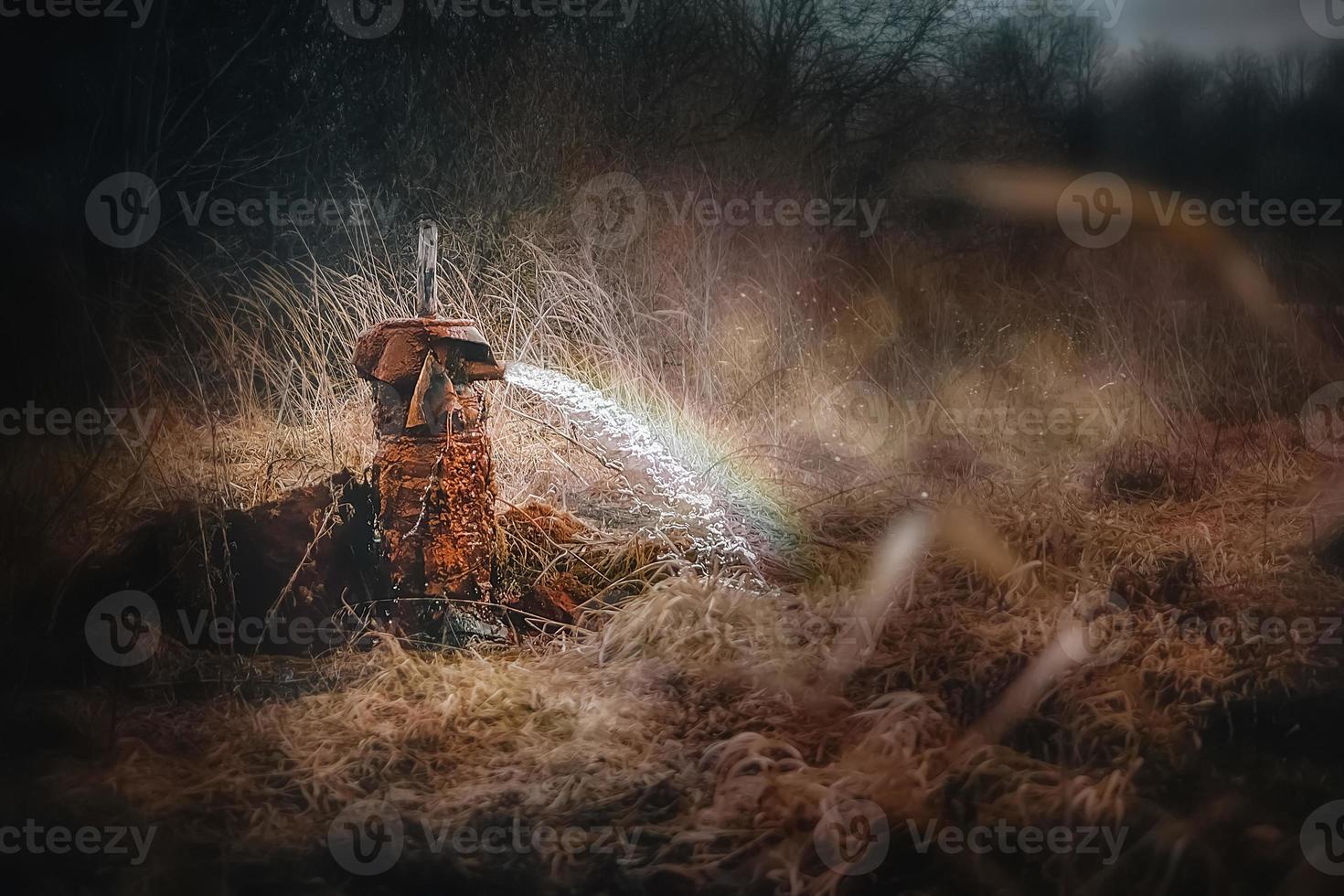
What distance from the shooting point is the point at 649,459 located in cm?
318

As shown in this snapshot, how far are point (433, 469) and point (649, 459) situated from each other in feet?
2.48

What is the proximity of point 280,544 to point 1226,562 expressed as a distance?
2329 mm

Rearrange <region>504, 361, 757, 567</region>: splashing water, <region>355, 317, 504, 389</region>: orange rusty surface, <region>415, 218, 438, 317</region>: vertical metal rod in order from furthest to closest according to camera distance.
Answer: <region>504, 361, 757, 567</region>: splashing water → <region>415, 218, 438, 317</region>: vertical metal rod → <region>355, 317, 504, 389</region>: orange rusty surface

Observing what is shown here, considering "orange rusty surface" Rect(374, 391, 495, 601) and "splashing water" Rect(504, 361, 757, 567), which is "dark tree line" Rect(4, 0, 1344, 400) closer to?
"splashing water" Rect(504, 361, 757, 567)

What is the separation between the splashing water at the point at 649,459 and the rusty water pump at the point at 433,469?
55 cm

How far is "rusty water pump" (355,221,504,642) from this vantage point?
256cm

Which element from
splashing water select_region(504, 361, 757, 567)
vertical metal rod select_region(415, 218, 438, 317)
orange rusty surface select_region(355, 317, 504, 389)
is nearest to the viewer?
orange rusty surface select_region(355, 317, 504, 389)

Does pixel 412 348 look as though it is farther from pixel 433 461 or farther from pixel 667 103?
pixel 667 103

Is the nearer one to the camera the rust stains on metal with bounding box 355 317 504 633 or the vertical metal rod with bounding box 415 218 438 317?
the rust stains on metal with bounding box 355 317 504 633

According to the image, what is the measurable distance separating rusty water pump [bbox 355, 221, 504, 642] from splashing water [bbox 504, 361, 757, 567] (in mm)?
553

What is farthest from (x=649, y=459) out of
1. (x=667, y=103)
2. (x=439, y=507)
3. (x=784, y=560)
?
(x=667, y=103)

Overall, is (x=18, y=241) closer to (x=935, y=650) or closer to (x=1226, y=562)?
(x=935, y=650)

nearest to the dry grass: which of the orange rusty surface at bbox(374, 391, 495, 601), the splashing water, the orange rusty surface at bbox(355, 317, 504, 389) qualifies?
the splashing water

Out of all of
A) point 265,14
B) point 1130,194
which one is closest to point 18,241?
point 265,14
